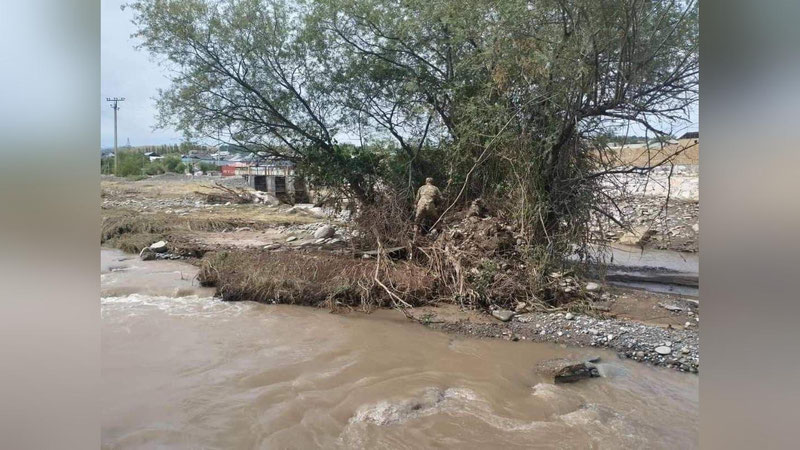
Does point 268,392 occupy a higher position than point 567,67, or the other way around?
point 567,67

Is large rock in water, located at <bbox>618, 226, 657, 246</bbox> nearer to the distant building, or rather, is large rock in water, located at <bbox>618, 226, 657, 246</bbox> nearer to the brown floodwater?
the brown floodwater

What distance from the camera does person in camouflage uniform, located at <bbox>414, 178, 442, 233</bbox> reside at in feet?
14.7

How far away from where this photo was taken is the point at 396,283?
4.06 meters

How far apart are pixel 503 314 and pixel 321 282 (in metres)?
1.51

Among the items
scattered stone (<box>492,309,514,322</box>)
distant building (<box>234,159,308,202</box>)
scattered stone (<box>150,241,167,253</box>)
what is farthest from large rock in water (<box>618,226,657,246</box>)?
scattered stone (<box>150,241,167,253</box>)

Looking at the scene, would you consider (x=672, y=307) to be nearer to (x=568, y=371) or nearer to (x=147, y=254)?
(x=568, y=371)

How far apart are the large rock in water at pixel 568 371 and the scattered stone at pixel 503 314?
770 mm

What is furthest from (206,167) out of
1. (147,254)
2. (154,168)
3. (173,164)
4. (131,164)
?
(147,254)

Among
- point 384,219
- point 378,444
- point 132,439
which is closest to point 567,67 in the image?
point 384,219

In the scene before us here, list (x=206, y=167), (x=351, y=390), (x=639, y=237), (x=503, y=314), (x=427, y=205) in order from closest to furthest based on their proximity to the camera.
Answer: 1. (x=351, y=390)
2. (x=503, y=314)
3. (x=427, y=205)
4. (x=639, y=237)
5. (x=206, y=167)
